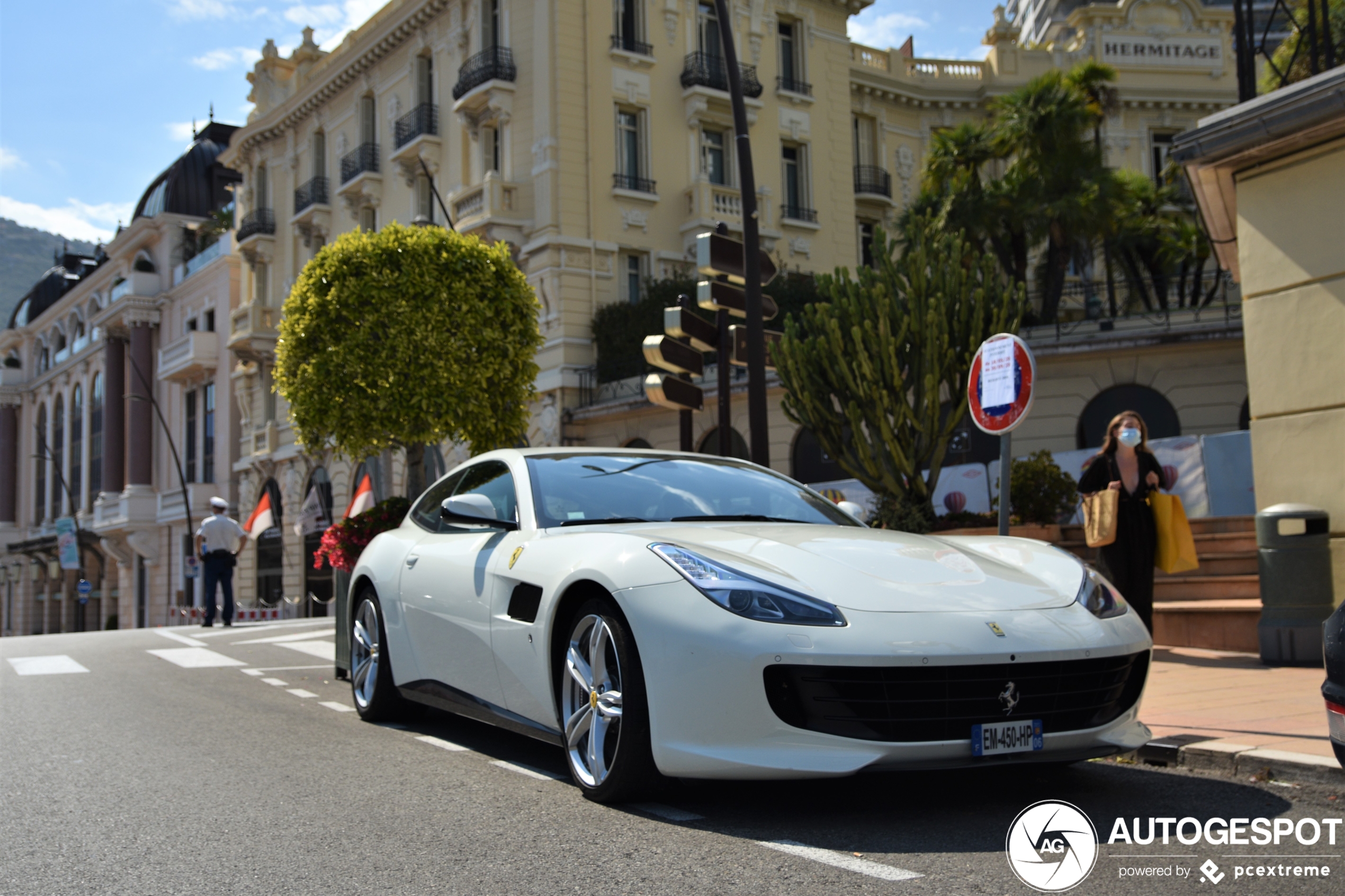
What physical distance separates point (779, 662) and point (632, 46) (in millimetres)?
28650

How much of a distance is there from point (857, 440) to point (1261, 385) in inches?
210

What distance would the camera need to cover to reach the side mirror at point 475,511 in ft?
17.1

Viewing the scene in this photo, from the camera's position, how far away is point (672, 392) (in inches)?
441

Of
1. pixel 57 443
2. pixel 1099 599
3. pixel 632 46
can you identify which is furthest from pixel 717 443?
pixel 57 443

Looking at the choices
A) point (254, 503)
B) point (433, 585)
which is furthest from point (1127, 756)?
point (254, 503)

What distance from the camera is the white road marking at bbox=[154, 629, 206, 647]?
1365 centimetres

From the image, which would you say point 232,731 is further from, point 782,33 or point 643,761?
point 782,33

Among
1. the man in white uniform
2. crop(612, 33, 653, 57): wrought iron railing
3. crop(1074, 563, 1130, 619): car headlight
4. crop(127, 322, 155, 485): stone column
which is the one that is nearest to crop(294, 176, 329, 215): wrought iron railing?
crop(612, 33, 653, 57): wrought iron railing

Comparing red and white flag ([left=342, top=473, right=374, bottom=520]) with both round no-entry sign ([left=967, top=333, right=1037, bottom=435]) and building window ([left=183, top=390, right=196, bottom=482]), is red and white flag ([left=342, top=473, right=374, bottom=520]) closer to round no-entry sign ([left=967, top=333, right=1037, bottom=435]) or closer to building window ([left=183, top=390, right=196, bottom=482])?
round no-entry sign ([left=967, top=333, right=1037, bottom=435])

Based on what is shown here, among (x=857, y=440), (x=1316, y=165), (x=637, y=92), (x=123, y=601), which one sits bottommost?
(x=123, y=601)

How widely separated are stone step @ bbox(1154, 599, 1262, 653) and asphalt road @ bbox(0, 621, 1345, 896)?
4.66m

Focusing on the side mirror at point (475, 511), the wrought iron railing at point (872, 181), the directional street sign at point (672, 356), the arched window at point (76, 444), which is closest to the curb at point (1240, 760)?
the side mirror at point (475, 511)

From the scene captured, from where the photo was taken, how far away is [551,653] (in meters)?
4.72

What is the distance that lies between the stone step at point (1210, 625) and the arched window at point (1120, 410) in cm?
1499
